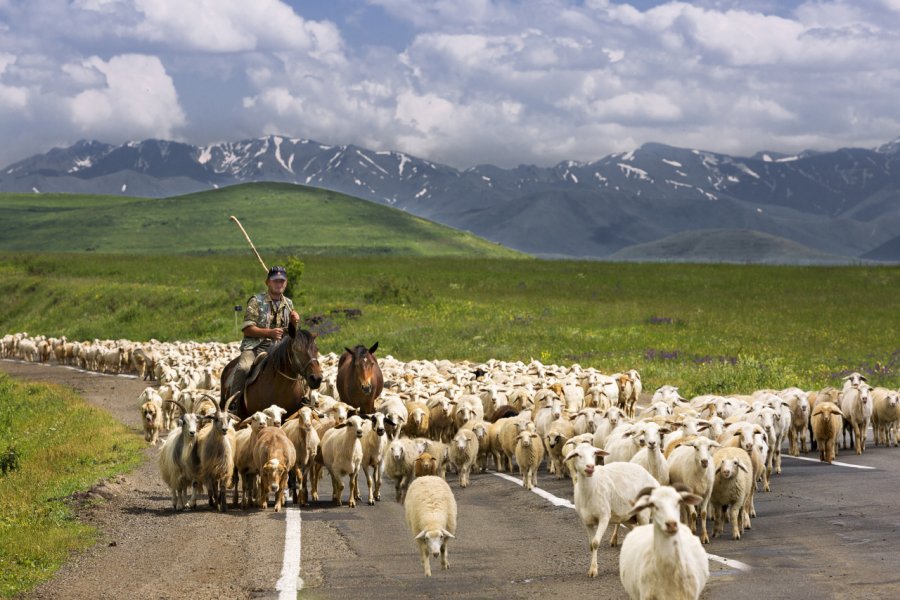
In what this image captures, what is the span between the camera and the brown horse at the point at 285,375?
1736 cm

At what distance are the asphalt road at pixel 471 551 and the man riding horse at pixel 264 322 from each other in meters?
2.46

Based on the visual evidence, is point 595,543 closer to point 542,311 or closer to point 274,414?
point 274,414

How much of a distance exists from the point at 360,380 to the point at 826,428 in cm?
848

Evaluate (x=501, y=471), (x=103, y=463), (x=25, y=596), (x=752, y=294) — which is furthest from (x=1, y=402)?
(x=752, y=294)

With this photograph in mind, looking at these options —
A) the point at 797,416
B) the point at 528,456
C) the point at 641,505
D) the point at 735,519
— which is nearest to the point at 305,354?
the point at 528,456

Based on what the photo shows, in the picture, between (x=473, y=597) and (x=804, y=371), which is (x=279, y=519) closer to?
(x=473, y=597)

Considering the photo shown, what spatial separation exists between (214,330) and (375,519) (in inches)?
2089

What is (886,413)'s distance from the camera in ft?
76.1

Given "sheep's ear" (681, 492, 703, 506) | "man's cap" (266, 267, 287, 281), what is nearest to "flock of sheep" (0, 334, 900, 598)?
"sheep's ear" (681, 492, 703, 506)

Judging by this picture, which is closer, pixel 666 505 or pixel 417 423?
pixel 666 505

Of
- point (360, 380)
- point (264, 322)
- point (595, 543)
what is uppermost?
point (264, 322)

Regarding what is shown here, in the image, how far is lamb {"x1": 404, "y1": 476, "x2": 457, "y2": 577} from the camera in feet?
38.9

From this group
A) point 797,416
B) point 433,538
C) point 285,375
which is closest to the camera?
point 433,538

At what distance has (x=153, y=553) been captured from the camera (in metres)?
13.0
